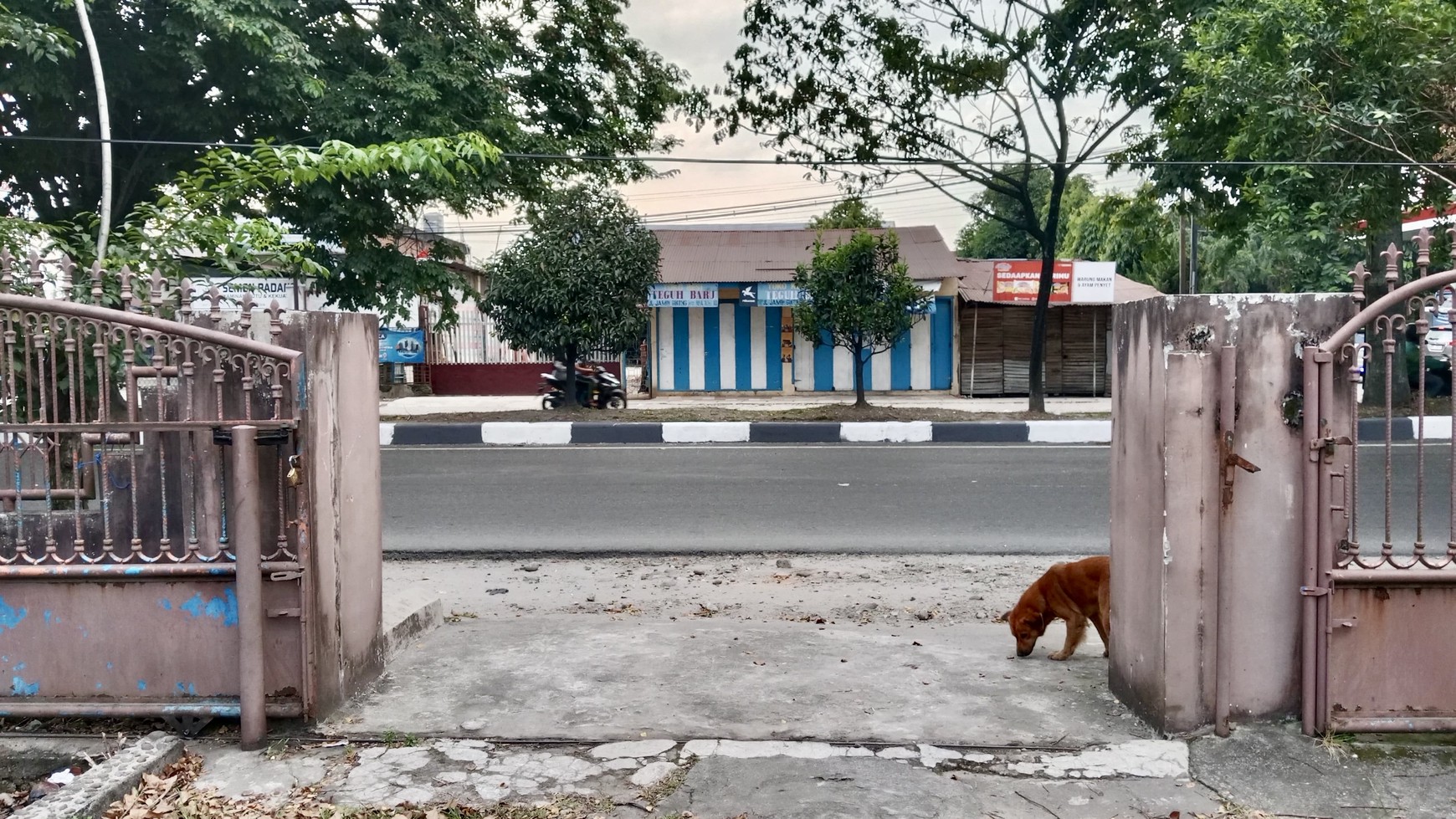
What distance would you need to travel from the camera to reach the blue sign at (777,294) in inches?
812

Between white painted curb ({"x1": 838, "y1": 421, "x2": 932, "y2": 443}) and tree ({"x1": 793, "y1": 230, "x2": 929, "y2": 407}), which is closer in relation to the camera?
white painted curb ({"x1": 838, "y1": 421, "x2": 932, "y2": 443})

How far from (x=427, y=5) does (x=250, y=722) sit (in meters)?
12.6

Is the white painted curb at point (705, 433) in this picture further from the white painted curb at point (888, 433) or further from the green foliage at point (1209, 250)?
the green foliage at point (1209, 250)

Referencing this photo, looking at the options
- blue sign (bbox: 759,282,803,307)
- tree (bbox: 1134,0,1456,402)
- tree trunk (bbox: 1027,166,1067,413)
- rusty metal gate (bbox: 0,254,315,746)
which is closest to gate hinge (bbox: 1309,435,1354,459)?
rusty metal gate (bbox: 0,254,315,746)

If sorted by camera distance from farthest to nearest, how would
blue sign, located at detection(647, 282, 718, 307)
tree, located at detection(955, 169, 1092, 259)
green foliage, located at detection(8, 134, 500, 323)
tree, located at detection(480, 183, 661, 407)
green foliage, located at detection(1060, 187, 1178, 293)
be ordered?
1. tree, located at detection(955, 169, 1092, 259)
2. blue sign, located at detection(647, 282, 718, 307)
3. green foliage, located at detection(1060, 187, 1178, 293)
4. tree, located at detection(480, 183, 661, 407)
5. green foliage, located at detection(8, 134, 500, 323)

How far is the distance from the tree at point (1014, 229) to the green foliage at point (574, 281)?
18940 mm

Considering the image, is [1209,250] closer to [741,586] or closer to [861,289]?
[861,289]

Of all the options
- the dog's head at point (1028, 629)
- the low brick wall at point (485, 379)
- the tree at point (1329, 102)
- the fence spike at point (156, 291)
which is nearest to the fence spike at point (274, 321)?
the fence spike at point (156, 291)

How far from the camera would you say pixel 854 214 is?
59.1 feet

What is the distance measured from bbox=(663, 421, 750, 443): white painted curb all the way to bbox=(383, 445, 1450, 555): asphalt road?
1.34 m

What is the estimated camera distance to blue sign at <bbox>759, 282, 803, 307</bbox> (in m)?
20.6

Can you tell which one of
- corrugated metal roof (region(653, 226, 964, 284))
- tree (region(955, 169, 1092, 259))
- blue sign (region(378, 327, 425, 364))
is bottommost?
blue sign (region(378, 327, 425, 364))

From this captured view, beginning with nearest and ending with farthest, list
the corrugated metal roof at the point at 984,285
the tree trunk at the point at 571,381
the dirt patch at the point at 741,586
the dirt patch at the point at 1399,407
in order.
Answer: the dirt patch at the point at 741,586
the dirt patch at the point at 1399,407
the tree trunk at the point at 571,381
the corrugated metal roof at the point at 984,285

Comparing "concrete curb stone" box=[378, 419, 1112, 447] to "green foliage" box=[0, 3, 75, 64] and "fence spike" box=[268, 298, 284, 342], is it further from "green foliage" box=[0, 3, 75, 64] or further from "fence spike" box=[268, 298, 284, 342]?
"fence spike" box=[268, 298, 284, 342]
